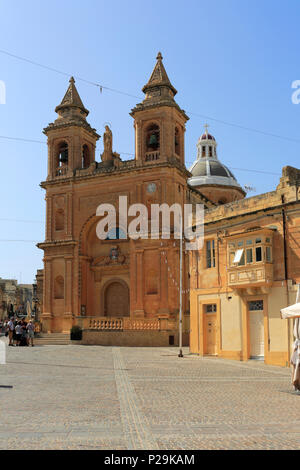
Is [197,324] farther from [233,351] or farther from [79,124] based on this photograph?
[79,124]

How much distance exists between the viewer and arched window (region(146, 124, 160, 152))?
140 ft

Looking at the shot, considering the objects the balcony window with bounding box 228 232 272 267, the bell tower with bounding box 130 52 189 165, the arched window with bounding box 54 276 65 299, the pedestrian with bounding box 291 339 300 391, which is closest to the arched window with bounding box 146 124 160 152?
the bell tower with bounding box 130 52 189 165

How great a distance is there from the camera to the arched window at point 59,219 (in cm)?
4575

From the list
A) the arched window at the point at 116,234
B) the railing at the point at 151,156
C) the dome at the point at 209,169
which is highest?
the dome at the point at 209,169

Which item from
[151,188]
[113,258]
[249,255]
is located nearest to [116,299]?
[113,258]

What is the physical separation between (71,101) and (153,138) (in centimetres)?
978

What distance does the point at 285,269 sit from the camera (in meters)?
22.9

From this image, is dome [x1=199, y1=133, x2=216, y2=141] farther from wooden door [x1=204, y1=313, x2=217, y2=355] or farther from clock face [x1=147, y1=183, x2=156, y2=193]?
wooden door [x1=204, y1=313, x2=217, y2=355]

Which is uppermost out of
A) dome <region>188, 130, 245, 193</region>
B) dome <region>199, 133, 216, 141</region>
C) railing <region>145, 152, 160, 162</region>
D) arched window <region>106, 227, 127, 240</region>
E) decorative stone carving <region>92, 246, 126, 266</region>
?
dome <region>199, 133, 216, 141</region>

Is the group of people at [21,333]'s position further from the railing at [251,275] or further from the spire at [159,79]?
the spire at [159,79]

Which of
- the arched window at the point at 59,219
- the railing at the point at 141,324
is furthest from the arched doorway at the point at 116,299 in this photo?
the railing at the point at 141,324

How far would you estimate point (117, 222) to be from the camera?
43.8m

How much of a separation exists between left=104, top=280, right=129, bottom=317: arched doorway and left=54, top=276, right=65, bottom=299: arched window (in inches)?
138
